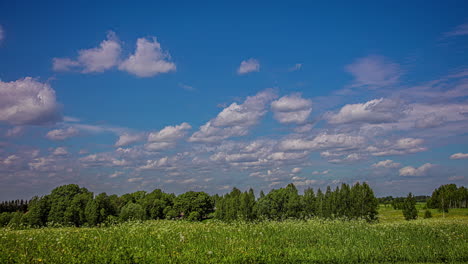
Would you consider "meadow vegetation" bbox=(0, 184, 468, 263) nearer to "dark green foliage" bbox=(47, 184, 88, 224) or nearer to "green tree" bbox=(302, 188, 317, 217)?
"dark green foliage" bbox=(47, 184, 88, 224)

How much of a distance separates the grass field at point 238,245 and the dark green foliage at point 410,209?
Answer: 168 ft

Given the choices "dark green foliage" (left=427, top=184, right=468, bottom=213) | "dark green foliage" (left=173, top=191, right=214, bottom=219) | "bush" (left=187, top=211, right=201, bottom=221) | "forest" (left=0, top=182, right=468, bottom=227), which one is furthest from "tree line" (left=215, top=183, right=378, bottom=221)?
"dark green foliage" (left=427, top=184, right=468, bottom=213)

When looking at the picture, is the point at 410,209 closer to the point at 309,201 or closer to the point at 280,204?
the point at 309,201

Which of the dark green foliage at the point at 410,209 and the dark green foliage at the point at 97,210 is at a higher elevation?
the dark green foliage at the point at 97,210

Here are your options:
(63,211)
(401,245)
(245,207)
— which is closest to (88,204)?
(63,211)

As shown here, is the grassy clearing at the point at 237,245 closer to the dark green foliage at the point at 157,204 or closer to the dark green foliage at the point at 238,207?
the dark green foliage at the point at 238,207

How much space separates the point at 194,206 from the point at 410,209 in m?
45.0

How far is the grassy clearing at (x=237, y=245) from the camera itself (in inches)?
409

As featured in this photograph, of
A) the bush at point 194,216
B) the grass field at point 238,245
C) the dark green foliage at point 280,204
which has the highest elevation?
the grass field at point 238,245

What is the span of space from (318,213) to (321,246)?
57198mm

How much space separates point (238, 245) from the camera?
13.2 metres

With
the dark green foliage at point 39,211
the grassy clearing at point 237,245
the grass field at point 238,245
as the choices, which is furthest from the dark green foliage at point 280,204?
the grass field at point 238,245

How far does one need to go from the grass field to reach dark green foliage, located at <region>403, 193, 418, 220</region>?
168 feet

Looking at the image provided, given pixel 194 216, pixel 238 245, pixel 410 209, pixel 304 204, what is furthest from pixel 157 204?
pixel 238 245
